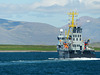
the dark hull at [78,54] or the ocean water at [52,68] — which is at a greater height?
the dark hull at [78,54]

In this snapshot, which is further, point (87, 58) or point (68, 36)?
point (68, 36)

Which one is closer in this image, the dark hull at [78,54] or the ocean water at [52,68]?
the ocean water at [52,68]

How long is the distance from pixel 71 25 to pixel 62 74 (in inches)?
2542

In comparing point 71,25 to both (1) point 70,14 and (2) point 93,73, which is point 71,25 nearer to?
(1) point 70,14

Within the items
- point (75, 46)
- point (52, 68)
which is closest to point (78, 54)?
point (75, 46)

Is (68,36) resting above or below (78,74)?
above

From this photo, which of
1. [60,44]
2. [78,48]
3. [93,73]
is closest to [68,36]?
[60,44]

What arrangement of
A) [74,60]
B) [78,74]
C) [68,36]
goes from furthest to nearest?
[68,36] → [74,60] → [78,74]

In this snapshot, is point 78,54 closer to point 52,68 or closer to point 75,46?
point 75,46

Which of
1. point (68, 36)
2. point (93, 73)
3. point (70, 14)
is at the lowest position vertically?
point (93, 73)

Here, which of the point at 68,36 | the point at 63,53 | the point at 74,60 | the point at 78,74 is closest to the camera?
the point at 78,74

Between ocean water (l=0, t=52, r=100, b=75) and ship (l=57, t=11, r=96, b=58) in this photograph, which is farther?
ship (l=57, t=11, r=96, b=58)

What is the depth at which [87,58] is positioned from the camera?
453 feet

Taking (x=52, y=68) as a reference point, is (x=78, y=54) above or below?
above
